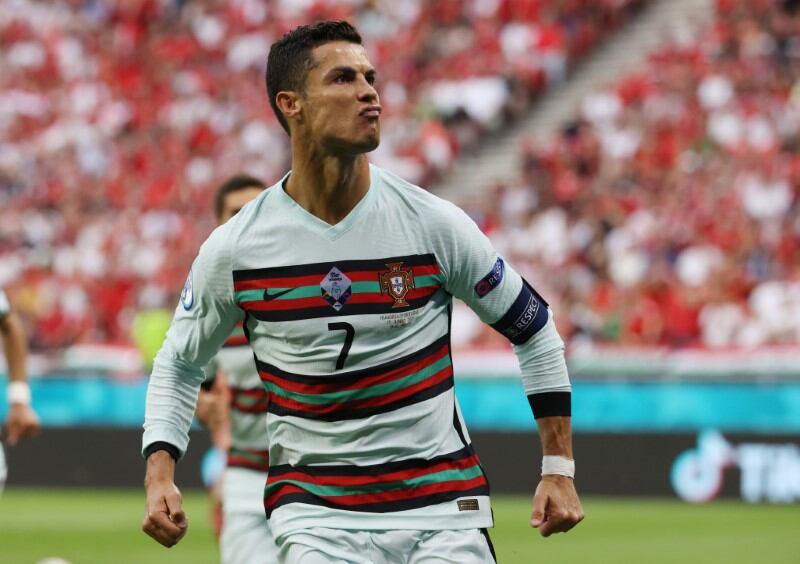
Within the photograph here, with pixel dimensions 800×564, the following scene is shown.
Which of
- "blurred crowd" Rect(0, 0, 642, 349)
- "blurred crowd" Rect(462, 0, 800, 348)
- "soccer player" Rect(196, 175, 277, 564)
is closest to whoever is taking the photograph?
"soccer player" Rect(196, 175, 277, 564)

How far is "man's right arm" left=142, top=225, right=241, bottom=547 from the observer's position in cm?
498

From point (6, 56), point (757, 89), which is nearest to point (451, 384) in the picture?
point (757, 89)

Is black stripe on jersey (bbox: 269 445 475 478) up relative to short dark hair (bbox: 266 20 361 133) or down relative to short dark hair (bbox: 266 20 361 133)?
down

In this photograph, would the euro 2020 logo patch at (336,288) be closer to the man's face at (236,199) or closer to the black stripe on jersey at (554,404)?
the black stripe on jersey at (554,404)

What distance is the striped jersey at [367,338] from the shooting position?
4820 mm

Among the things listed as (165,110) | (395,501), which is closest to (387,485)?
(395,501)

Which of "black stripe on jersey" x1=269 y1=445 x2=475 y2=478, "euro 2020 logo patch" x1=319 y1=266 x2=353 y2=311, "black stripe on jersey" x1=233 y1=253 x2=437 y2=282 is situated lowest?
"black stripe on jersey" x1=269 y1=445 x2=475 y2=478

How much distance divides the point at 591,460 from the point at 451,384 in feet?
38.6

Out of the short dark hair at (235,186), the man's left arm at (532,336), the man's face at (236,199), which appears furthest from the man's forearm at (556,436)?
the short dark hair at (235,186)

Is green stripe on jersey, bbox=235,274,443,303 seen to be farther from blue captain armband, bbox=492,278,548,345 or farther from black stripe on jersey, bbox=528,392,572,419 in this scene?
black stripe on jersey, bbox=528,392,572,419

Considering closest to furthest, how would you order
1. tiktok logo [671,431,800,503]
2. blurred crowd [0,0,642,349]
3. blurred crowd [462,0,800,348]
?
1. tiktok logo [671,431,800,503]
2. blurred crowd [462,0,800,348]
3. blurred crowd [0,0,642,349]

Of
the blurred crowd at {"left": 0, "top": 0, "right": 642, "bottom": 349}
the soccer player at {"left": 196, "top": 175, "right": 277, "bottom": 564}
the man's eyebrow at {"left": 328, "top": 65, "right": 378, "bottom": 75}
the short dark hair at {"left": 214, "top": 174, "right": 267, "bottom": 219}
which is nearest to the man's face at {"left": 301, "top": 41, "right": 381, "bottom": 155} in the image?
the man's eyebrow at {"left": 328, "top": 65, "right": 378, "bottom": 75}

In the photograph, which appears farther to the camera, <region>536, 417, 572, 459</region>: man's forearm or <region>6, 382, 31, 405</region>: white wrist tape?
<region>6, 382, 31, 405</region>: white wrist tape

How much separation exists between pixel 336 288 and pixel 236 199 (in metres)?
3.18
